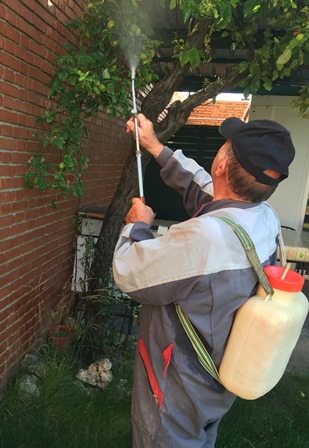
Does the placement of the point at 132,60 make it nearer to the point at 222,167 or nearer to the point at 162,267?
the point at 222,167

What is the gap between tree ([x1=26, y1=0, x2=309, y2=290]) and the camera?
251 cm

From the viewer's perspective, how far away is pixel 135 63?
8.60ft

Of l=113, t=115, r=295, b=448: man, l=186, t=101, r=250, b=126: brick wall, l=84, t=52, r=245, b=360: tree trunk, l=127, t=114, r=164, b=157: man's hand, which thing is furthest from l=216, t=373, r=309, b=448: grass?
l=186, t=101, r=250, b=126: brick wall

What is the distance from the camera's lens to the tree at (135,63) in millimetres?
2514

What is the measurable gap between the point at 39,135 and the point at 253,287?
6.63ft

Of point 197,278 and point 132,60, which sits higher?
point 132,60

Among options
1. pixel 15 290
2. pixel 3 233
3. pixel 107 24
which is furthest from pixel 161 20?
pixel 15 290

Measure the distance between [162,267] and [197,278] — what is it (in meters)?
0.13

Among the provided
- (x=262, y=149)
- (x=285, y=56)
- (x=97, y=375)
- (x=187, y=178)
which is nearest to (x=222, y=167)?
(x=262, y=149)

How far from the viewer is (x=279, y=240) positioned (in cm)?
176

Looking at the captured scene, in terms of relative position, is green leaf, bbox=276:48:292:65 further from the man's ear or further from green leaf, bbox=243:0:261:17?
the man's ear

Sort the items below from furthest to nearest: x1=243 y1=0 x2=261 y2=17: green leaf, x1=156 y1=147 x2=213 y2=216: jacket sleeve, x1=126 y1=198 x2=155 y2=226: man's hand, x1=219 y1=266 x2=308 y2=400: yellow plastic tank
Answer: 1. x1=243 y1=0 x2=261 y2=17: green leaf
2. x1=156 y1=147 x2=213 y2=216: jacket sleeve
3. x1=126 y1=198 x2=155 y2=226: man's hand
4. x1=219 y1=266 x2=308 y2=400: yellow plastic tank

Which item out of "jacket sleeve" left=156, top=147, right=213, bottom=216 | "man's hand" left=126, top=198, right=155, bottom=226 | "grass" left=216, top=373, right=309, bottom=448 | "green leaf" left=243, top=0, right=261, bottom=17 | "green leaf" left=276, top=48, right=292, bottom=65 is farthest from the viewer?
"grass" left=216, top=373, right=309, bottom=448

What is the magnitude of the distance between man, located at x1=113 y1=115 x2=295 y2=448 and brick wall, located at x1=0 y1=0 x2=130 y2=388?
123cm
